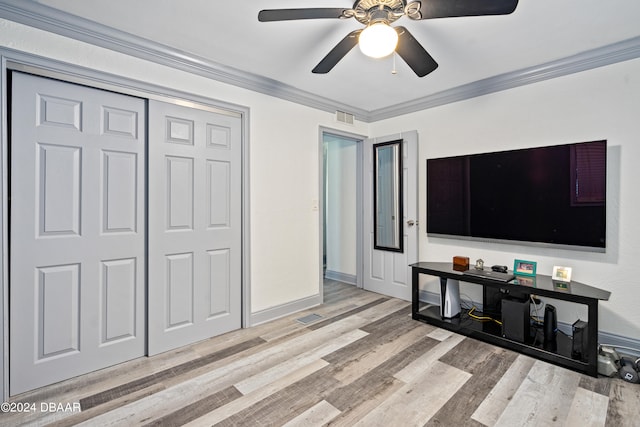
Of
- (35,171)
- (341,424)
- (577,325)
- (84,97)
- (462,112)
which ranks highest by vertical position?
(462,112)

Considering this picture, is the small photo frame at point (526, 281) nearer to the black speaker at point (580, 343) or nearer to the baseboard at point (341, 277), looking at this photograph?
the black speaker at point (580, 343)

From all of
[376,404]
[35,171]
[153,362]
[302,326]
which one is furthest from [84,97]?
[376,404]

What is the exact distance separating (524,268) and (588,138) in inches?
50.0

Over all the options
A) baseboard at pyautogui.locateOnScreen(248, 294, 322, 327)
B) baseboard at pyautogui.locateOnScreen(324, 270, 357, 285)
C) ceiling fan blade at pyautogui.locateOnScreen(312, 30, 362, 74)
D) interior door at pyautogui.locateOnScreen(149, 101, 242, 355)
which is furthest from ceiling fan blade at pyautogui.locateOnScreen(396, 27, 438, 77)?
baseboard at pyautogui.locateOnScreen(324, 270, 357, 285)

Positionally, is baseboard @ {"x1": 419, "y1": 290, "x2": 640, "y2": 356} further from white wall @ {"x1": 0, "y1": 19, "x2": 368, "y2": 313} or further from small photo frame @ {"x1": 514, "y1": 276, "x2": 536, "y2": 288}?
white wall @ {"x1": 0, "y1": 19, "x2": 368, "y2": 313}

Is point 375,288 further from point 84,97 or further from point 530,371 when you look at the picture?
point 84,97

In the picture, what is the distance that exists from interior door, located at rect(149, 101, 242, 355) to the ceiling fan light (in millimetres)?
1656

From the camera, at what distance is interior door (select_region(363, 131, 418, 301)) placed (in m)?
3.83

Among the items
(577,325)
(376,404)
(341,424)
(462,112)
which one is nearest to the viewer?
(341,424)

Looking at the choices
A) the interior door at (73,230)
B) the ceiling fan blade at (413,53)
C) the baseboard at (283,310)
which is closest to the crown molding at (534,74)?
the ceiling fan blade at (413,53)

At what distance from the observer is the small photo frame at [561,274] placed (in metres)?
2.63

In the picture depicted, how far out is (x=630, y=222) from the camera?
8.20 feet

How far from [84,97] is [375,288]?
3.77 meters

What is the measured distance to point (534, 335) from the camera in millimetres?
2709
